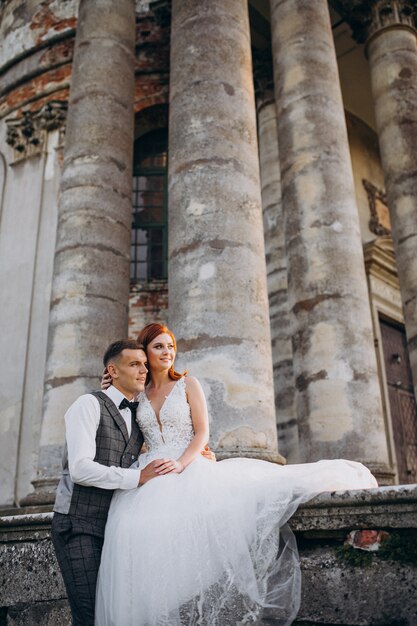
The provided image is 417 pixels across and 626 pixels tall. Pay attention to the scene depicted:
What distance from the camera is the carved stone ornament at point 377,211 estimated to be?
484 inches

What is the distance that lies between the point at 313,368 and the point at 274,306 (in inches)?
137

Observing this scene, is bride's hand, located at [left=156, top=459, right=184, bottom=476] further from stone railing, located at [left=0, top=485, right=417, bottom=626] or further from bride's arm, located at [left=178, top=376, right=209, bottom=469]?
stone railing, located at [left=0, top=485, right=417, bottom=626]

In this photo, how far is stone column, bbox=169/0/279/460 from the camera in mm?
4766

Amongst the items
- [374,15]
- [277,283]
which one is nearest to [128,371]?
[277,283]

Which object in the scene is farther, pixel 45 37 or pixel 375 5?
pixel 45 37

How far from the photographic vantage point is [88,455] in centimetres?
270

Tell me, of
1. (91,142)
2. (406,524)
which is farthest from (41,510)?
(91,142)

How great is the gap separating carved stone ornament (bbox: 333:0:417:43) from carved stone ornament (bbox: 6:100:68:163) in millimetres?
5803

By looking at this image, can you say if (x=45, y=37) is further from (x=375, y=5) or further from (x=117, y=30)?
(x=375, y=5)

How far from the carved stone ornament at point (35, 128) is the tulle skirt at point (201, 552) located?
10154 mm

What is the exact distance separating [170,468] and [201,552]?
0.46m

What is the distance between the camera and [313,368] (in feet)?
20.5

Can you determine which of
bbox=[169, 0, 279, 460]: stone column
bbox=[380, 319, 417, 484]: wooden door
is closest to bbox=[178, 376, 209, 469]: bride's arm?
bbox=[169, 0, 279, 460]: stone column

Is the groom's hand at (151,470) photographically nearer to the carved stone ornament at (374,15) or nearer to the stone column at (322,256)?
the stone column at (322,256)
